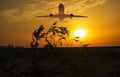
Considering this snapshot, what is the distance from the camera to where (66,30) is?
18297 mm
